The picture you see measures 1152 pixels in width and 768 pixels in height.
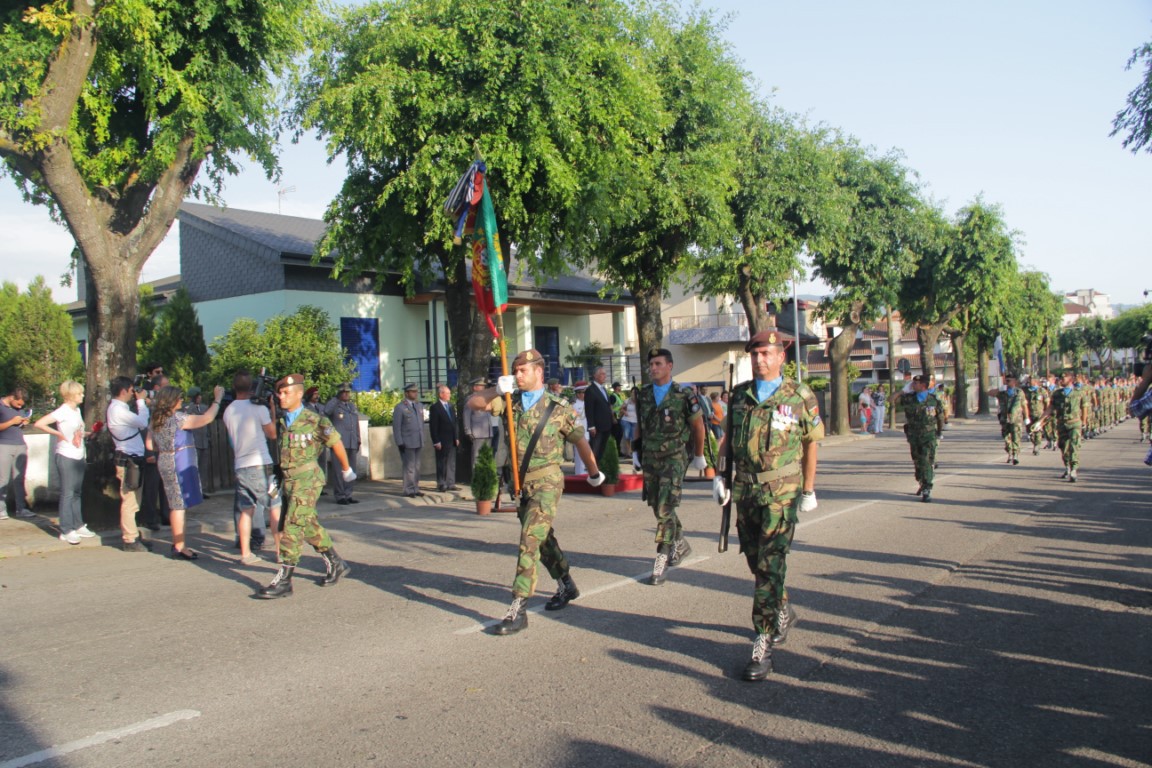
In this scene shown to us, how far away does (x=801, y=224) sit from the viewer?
2403 centimetres

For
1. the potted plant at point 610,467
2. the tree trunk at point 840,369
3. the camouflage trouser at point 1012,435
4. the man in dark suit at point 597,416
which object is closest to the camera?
the potted plant at point 610,467

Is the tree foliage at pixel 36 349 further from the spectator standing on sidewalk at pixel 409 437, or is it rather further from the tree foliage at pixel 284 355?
the spectator standing on sidewalk at pixel 409 437

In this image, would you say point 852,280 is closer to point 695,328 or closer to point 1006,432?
point 1006,432

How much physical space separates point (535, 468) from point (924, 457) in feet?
27.1

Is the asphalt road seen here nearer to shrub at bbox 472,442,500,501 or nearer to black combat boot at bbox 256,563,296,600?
black combat boot at bbox 256,563,296,600

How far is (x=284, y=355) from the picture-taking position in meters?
18.0

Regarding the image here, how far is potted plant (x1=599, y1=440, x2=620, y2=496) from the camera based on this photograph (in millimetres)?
14742

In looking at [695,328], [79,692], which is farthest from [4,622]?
[695,328]

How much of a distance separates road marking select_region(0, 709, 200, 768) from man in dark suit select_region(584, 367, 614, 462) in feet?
35.7

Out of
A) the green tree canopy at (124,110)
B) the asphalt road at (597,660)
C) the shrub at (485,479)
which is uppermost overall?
the green tree canopy at (124,110)

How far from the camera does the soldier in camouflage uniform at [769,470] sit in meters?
5.32

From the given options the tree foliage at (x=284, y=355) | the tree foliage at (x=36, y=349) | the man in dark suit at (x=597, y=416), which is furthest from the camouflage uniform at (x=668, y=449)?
the tree foliage at (x=36, y=349)

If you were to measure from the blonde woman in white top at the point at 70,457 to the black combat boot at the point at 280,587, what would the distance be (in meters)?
4.38

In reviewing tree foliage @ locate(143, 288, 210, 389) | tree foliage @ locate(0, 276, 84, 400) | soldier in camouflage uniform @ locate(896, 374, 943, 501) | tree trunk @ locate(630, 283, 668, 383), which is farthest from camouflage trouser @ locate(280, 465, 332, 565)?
tree foliage @ locate(0, 276, 84, 400)
